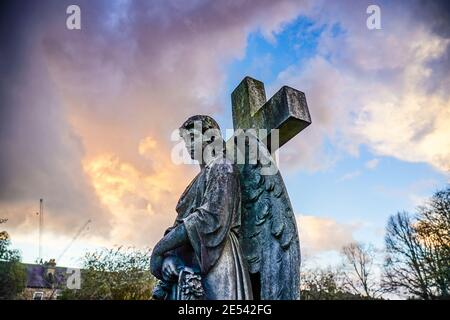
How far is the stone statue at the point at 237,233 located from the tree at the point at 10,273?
3815cm

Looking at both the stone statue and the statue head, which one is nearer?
the stone statue

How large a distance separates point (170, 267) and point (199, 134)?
1.35 metres

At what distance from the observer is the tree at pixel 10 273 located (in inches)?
1443

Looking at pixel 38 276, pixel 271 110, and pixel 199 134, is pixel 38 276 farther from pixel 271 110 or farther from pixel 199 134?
pixel 271 110

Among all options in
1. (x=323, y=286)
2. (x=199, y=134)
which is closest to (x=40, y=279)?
(x=323, y=286)

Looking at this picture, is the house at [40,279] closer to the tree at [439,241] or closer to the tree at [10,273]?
the tree at [10,273]

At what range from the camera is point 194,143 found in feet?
12.5

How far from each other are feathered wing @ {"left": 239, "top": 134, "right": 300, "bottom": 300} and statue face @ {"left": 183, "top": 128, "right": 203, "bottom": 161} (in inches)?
22.6

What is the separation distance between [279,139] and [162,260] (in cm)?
169

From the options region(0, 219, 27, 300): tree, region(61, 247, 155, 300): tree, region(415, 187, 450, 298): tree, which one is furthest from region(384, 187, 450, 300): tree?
region(0, 219, 27, 300): tree

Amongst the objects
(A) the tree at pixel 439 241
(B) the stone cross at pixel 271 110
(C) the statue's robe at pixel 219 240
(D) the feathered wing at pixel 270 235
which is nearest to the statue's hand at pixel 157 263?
(C) the statue's robe at pixel 219 240

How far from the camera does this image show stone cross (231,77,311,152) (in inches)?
144

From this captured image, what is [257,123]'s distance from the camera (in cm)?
405

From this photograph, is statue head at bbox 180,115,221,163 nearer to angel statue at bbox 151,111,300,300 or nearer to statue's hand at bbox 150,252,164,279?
angel statue at bbox 151,111,300,300
